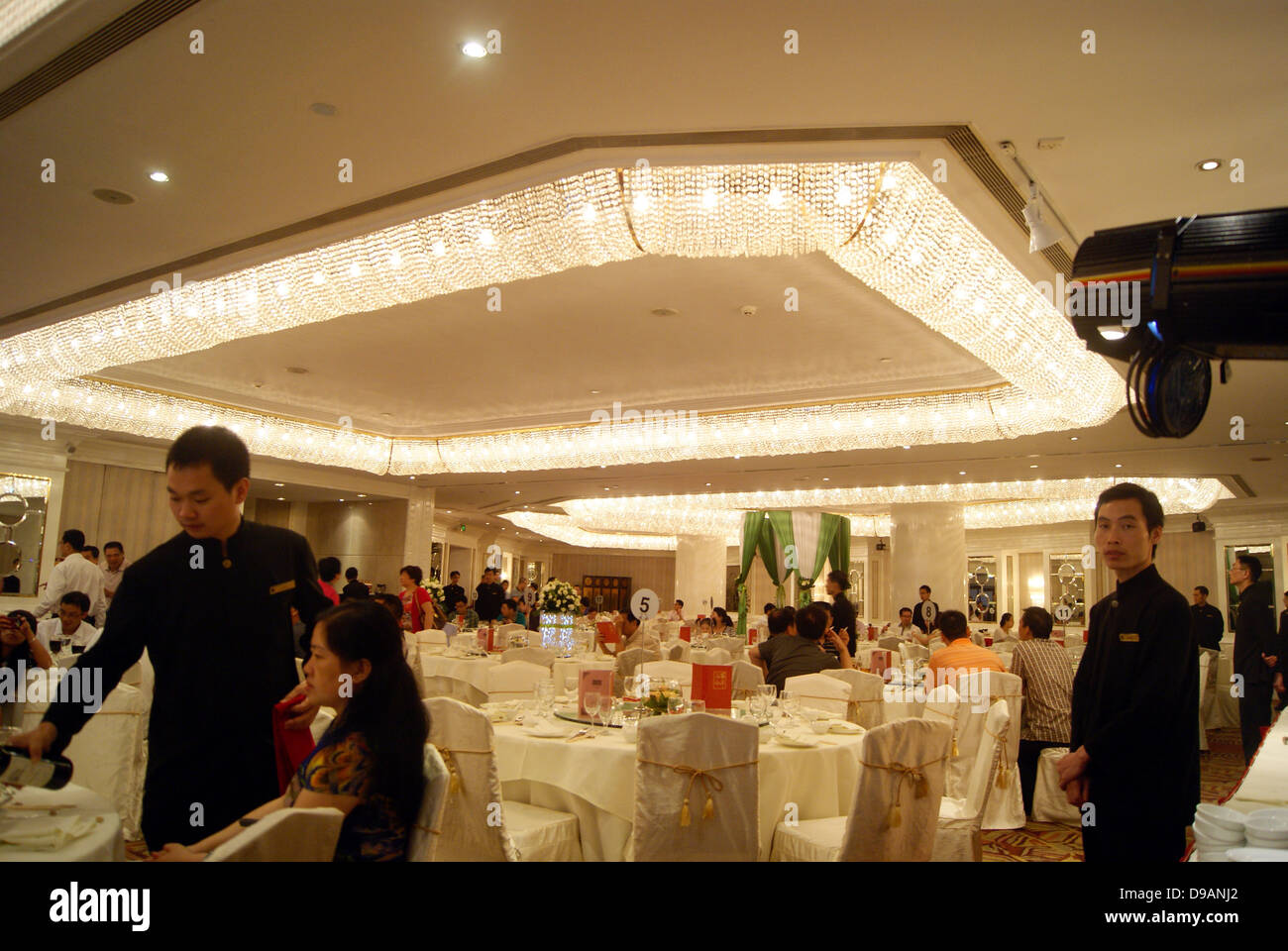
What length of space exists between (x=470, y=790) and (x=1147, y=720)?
6.93 feet

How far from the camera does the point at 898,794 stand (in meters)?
3.26

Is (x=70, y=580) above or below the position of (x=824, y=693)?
above

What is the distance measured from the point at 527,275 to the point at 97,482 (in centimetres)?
892

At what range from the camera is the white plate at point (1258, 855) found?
66.2 inches

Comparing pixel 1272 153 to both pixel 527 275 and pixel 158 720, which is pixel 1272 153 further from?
pixel 158 720

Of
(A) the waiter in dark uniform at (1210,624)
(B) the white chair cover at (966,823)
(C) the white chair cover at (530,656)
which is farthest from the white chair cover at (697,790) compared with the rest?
(A) the waiter in dark uniform at (1210,624)

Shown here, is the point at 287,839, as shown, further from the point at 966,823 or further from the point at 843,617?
the point at 843,617

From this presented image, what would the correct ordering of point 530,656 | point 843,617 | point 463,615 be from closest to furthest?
point 530,656, point 843,617, point 463,615

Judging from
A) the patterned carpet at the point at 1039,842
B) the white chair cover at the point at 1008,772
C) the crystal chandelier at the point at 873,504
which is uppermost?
the crystal chandelier at the point at 873,504

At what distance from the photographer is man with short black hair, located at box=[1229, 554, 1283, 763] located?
7.42m

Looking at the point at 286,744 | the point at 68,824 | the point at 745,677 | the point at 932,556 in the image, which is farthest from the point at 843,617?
the point at 68,824

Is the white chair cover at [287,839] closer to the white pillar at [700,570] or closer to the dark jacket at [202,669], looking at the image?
the dark jacket at [202,669]

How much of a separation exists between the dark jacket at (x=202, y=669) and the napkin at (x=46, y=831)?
0.18 metres
